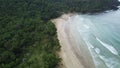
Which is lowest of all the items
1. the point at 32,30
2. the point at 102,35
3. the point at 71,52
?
the point at 102,35

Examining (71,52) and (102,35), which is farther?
(102,35)

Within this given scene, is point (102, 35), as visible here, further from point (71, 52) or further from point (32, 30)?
point (32, 30)

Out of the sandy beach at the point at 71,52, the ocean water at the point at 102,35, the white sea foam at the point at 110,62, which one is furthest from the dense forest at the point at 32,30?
the white sea foam at the point at 110,62

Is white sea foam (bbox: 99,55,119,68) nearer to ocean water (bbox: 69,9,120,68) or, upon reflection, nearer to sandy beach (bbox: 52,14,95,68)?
ocean water (bbox: 69,9,120,68)

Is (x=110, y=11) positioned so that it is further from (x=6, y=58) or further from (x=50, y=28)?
(x=6, y=58)

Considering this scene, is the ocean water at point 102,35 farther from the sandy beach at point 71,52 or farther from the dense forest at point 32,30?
the dense forest at point 32,30

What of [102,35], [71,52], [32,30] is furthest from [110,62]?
[32,30]

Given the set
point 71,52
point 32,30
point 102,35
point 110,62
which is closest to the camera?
point 110,62

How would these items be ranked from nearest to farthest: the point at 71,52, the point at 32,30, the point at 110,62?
the point at 110,62 → the point at 71,52 → the point at 32,30
